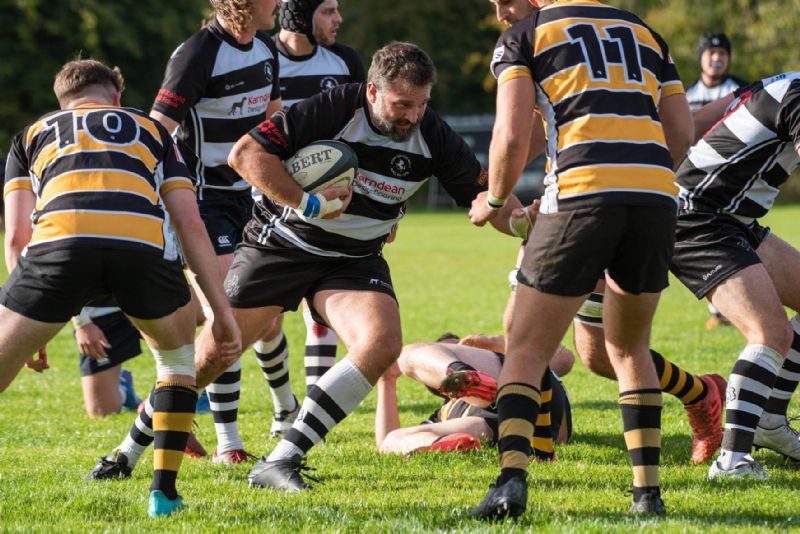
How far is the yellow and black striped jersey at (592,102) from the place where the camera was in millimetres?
4383

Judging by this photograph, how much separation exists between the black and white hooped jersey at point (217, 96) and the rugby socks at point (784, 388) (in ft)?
10.4

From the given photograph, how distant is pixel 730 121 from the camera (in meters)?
5.52

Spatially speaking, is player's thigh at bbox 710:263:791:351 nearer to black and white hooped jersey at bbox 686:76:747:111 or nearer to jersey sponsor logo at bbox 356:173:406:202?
jersey sponsor logo at bbox 356:173:406:202

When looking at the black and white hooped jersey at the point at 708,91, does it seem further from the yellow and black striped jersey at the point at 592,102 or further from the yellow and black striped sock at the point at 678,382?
the yellow and black striped jersey at the point at 592,102

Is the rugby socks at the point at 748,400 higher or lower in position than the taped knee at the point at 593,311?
lower

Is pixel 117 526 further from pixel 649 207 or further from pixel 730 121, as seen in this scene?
pixel 730 121

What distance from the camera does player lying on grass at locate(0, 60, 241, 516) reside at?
4.41 meters

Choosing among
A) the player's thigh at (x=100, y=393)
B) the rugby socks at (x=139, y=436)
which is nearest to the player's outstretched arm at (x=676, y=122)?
the rugby socks at (x=139, y=436)

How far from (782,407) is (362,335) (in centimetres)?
229

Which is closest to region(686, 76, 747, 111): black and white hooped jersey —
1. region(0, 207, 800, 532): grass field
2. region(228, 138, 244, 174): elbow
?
region(0, 207, 800, 532): grass field

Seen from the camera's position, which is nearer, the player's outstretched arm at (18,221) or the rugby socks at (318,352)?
the player's outstretched arm at (18,221)

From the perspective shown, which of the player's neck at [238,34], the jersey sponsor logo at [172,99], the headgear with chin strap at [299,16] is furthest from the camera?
the headgear with chin strap at [299,16]

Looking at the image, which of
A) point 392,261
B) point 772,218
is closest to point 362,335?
point 392,261

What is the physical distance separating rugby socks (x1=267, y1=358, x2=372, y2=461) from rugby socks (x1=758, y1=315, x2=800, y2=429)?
6.91 ft
